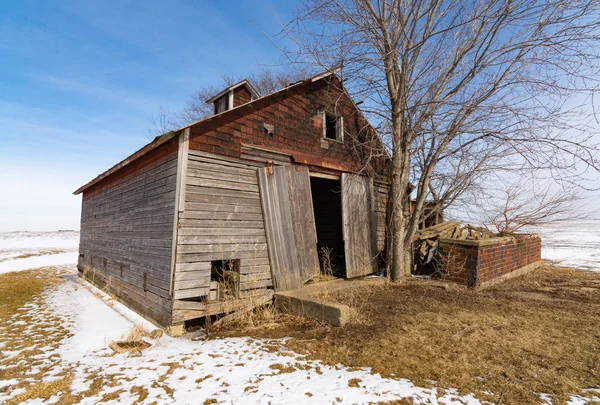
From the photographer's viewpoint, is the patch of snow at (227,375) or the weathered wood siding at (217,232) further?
the weathered wood siding at (217,232)

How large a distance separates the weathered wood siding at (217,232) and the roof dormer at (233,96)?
2.80 metres

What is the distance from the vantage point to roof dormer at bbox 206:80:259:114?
869 centimetres

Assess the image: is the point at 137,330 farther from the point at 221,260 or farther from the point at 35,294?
the point at 35,294

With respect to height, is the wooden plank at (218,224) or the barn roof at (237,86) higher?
the barn roof at (237,86)

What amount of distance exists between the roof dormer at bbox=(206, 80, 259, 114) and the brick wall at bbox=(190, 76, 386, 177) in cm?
173

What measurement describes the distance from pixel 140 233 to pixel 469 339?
270 inches

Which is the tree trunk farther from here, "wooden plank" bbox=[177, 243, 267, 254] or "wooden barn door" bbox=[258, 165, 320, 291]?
"wooden plank" bbox=[177, 243, 267, 254]

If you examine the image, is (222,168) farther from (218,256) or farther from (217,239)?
(218,256)

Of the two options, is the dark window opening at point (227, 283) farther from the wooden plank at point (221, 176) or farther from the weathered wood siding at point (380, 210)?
the weathered wood siding at point (380, 210)

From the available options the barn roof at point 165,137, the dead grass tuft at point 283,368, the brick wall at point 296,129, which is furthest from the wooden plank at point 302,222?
the dead grass tuft at point 283,368

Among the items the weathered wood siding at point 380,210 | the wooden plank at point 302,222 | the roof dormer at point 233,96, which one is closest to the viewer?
the wooden plank at point 302,222

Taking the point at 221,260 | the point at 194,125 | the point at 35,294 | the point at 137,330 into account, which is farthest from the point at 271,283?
the point at 35,294

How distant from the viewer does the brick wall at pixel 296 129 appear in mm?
6371

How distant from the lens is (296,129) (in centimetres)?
793
